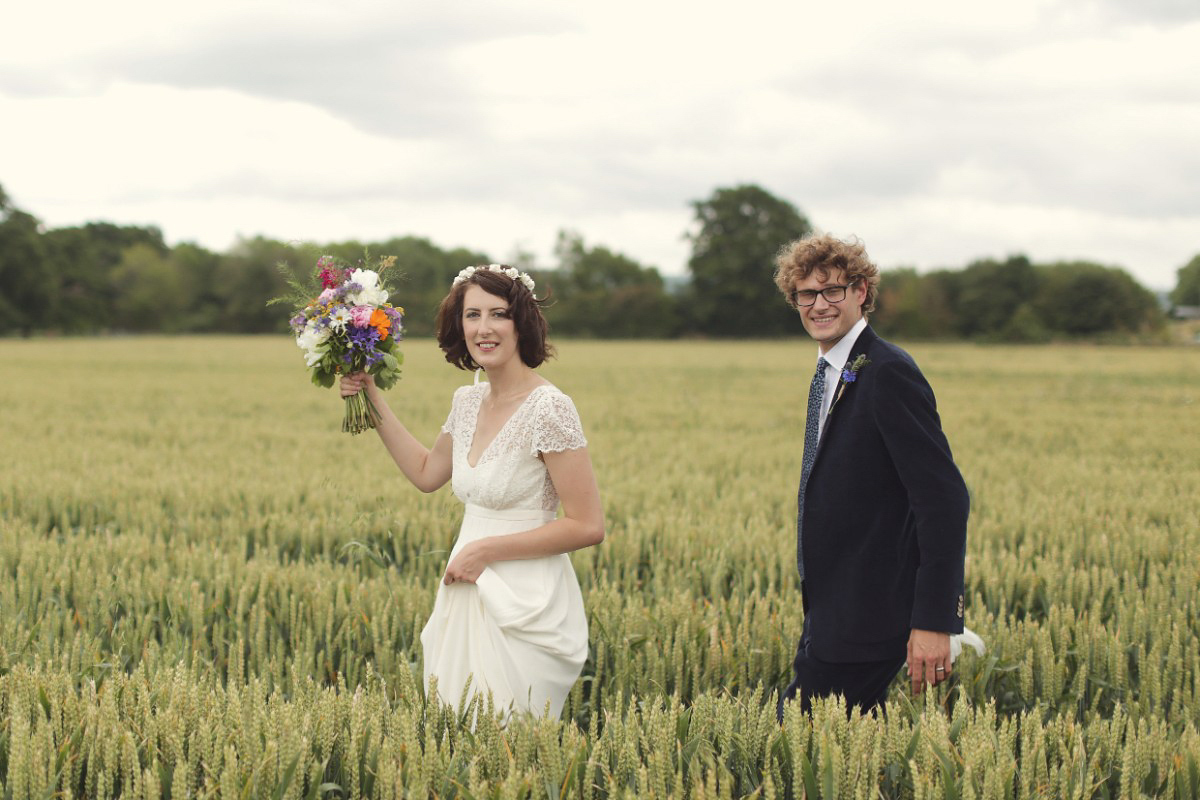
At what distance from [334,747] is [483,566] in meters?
0.73

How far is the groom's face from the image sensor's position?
2947 millimetres

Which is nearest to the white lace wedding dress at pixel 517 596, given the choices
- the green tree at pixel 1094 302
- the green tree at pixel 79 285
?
the green tree at pixel 1094 302

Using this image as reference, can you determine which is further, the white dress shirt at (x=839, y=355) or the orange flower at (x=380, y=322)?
the orange flower at (x=380, y=322)

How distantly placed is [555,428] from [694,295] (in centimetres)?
8114

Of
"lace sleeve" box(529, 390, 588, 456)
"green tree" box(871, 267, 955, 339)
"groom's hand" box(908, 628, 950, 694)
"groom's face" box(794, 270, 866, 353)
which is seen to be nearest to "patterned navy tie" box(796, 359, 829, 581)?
"groom's face" box(794, 270, 866, 353)

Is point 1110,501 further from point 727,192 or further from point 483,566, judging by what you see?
point 727,192

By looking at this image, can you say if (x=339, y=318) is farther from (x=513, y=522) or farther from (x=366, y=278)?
(x=513, y=522)

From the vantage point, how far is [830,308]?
9.74 ft

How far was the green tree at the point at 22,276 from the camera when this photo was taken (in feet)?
233

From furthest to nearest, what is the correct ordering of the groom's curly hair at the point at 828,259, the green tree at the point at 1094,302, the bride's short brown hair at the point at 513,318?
1. the green tree at the point at 1094,302
2. the bride's short brown hair at the point at 513,318
3. the groom's curly hair at the point at 828,259

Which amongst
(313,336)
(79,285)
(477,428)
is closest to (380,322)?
(313,336)

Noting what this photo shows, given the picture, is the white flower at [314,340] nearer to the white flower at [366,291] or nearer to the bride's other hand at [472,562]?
the white flower at [366,291]

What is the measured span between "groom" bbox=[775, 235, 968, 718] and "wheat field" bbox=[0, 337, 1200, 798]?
28 centimetres

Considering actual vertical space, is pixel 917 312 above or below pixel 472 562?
above
